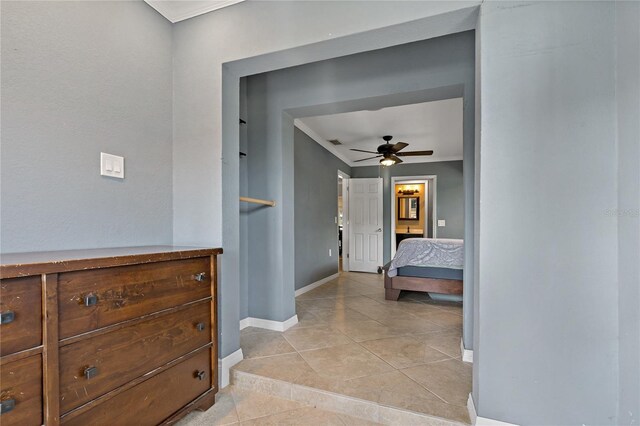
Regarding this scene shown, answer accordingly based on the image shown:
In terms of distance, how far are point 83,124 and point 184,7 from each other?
1.03m

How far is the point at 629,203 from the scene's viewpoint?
119 centimetres

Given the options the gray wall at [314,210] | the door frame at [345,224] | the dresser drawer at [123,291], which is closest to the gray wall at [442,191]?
the door frame at [345,224]

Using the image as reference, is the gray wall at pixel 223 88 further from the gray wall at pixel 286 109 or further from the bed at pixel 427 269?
the bed at pixel 427 269

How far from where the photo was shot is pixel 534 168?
1360 millimetres

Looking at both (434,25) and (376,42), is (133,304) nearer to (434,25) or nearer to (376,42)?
(376,42)

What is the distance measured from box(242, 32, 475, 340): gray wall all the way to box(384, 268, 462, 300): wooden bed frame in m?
1.54

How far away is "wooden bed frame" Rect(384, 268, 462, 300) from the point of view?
144 inches

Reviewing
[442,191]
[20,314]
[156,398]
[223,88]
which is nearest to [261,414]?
[156,398]

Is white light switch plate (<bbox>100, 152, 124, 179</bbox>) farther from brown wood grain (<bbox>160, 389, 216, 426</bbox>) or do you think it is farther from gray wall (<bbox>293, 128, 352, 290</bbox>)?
gray wall (<bbox>293, 128, 352, 290</bbox>)

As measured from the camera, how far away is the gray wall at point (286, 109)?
234 centimetres

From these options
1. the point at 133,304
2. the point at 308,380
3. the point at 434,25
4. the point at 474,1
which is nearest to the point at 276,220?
the point at 308,380

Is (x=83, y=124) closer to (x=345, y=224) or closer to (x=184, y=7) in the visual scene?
(x=184, y=7)

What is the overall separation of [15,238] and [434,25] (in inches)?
84.7

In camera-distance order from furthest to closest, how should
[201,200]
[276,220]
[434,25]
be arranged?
[276,220]
[201,200]
[434,25]
